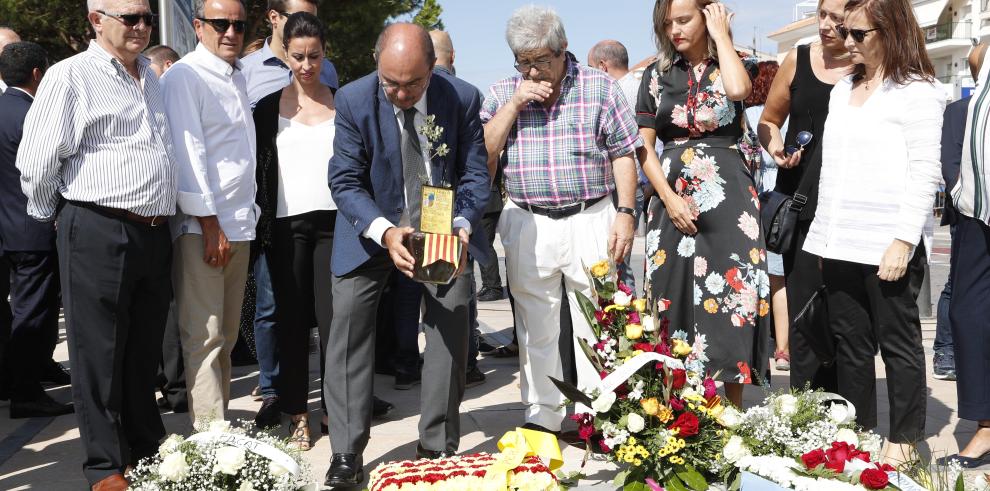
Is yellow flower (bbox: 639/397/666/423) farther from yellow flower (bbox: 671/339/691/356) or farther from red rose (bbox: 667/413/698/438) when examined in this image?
yellow flower (bbox: 671/339/691/356)

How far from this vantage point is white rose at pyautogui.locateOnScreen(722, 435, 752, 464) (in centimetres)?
346

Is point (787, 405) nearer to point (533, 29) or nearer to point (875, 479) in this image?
point (875, 479)

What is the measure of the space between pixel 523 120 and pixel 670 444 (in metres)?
1.80

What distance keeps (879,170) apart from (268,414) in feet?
10.9

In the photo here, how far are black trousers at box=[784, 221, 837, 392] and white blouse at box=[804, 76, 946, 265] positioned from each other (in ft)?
1.00

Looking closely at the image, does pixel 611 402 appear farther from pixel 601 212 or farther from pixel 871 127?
pixel 871 127

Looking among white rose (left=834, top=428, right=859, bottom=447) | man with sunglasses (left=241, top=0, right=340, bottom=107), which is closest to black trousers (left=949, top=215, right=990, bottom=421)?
white rose (left=834, top=428, right=859, bottom=447)

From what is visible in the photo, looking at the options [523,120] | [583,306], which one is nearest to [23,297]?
[523,120]

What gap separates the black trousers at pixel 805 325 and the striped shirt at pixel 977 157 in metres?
0.72

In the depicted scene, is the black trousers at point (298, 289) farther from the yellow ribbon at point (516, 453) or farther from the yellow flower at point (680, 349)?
the yellow flower at point (680, 349)

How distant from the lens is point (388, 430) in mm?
5320

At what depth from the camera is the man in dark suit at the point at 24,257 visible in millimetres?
5668

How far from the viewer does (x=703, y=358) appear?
4.76 m

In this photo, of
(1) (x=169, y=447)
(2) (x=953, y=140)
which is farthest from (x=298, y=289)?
(2) (x=953, y=140)
